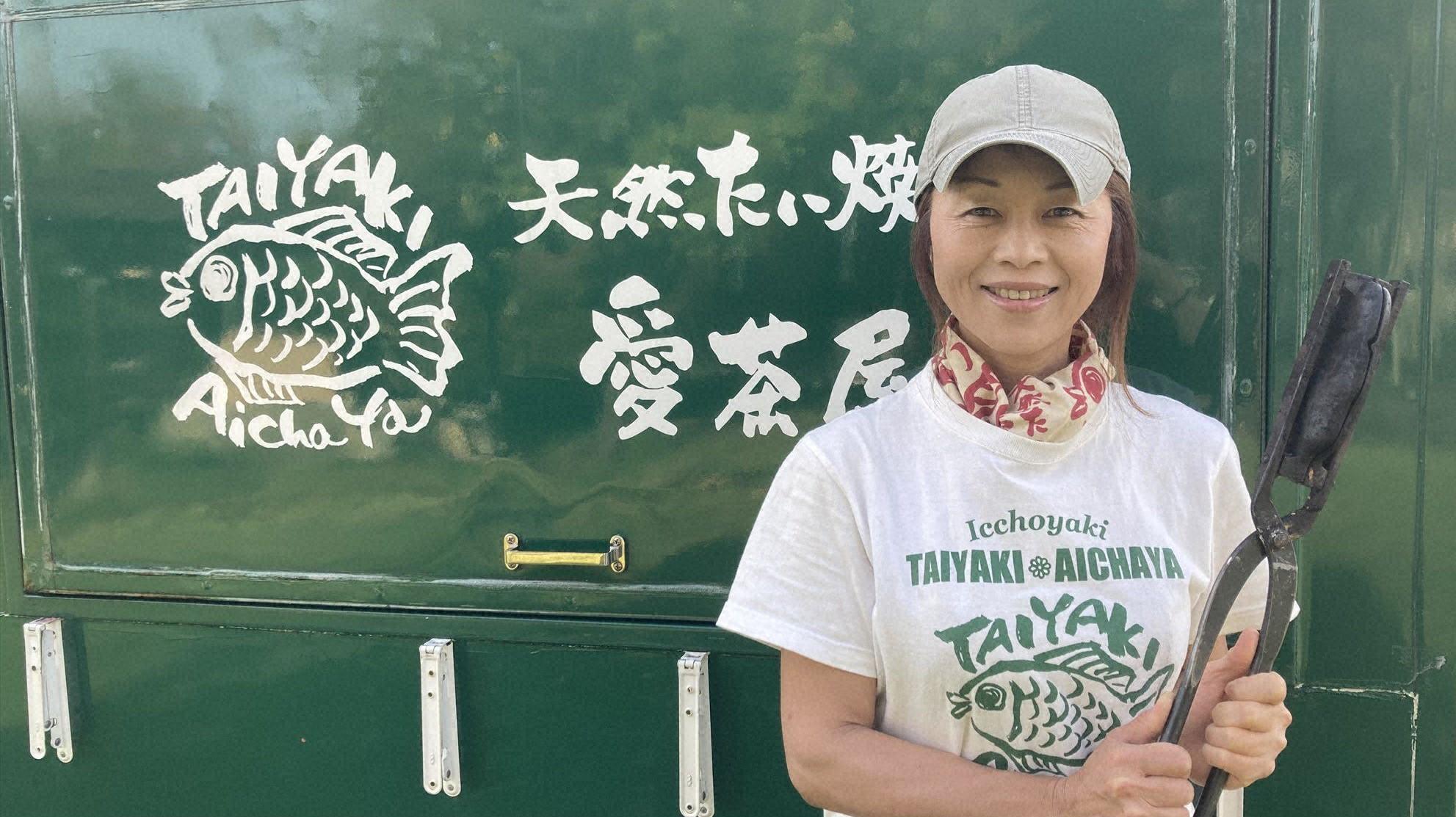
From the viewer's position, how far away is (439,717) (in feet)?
5.88

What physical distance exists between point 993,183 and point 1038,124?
69mm

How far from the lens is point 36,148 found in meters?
1.90

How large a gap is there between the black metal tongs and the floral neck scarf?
0.61 feet

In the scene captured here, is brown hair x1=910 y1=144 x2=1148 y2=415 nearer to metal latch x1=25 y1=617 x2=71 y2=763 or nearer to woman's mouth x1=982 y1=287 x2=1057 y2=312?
woman's mouth x1=982 y1=287 x2=1057 y2=312

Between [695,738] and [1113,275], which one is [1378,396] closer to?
[1113,275]

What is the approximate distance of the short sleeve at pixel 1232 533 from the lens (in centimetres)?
121

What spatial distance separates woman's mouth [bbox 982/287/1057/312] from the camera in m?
1.13

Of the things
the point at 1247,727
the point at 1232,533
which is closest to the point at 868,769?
the point at 1247,727

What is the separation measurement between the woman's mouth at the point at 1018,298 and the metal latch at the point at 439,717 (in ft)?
3.57

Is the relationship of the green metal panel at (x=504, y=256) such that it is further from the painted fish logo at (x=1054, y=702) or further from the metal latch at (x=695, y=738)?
the painted fish logo at (x=1054, y=702)

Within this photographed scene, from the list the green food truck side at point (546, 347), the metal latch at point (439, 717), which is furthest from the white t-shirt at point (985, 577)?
the metal latch at point (439, 717)

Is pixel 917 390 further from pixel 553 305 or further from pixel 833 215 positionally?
pixel 553 305

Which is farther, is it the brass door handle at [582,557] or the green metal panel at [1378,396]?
the brass door handle at [582,557]

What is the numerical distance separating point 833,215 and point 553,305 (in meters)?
0.45
